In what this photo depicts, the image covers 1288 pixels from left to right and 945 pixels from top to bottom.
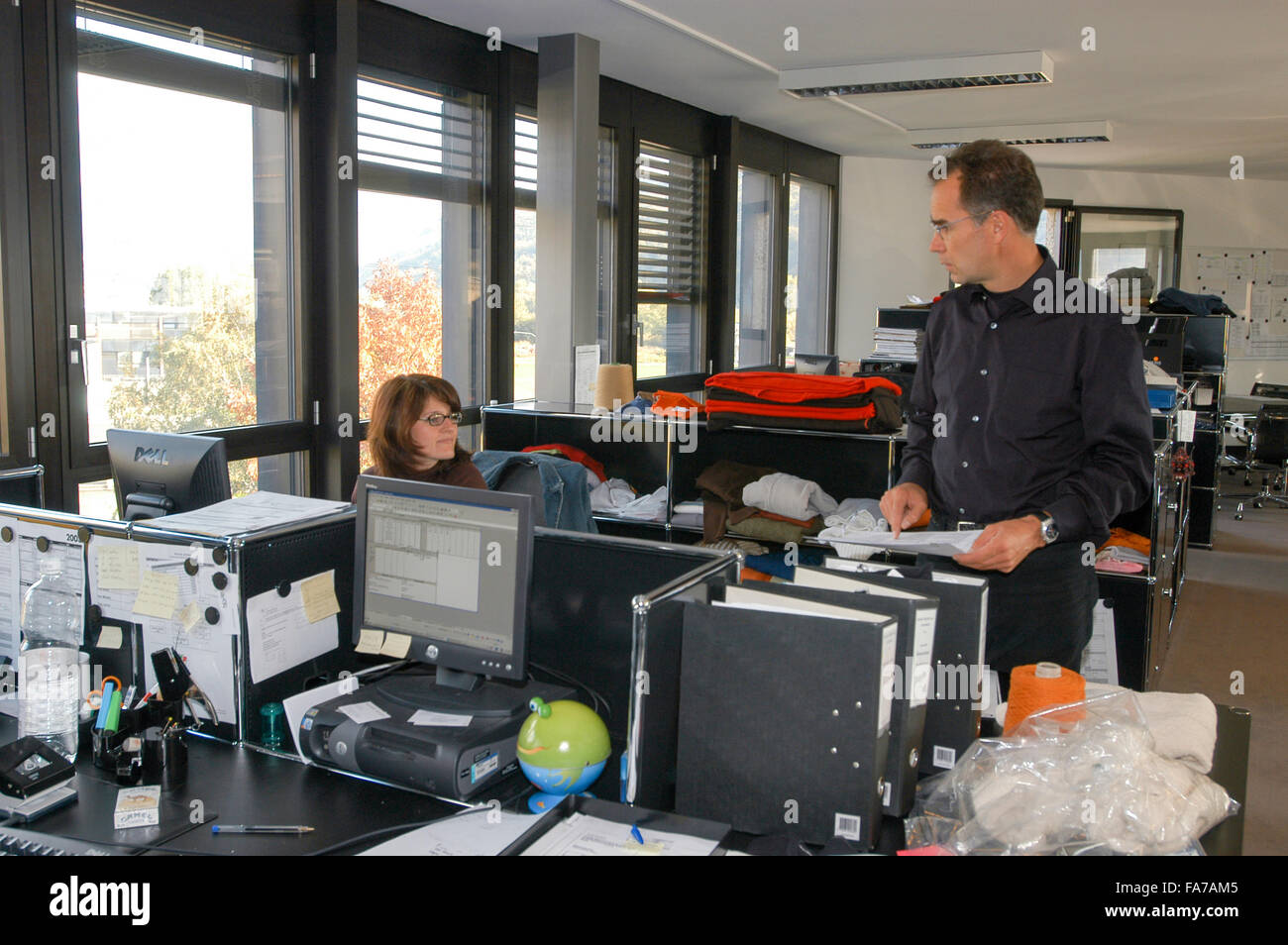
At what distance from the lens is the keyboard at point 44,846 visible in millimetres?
1459

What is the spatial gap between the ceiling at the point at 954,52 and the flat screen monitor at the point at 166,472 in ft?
8.81

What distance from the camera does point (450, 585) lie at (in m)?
1.85

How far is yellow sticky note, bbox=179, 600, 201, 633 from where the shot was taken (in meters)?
1.88

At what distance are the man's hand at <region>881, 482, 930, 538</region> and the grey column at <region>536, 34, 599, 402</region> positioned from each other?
2.78 m

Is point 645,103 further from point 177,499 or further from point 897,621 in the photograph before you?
point 897,621

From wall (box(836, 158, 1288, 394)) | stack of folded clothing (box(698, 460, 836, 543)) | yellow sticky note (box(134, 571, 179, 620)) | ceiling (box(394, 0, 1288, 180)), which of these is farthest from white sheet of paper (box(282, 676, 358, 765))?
wall (box(836, 158, 1288, 394))

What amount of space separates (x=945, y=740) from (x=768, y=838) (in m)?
0.39

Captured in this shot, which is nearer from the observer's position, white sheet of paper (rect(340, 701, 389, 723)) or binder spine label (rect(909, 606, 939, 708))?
binder spine label (rect(909, 606, 939, 708))

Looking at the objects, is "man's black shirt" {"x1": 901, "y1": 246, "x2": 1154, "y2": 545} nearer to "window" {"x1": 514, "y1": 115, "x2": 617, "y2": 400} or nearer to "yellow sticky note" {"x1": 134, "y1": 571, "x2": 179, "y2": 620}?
"yellow sticky note" {"x1": 134, "y1": 571, "x2": 179, "y2": 620}

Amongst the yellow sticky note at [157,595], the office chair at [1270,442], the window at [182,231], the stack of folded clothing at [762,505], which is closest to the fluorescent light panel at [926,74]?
the stack of folded clothing at [762,505]

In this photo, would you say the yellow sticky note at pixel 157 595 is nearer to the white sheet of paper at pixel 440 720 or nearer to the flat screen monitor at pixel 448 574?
the flat screen monitor at pixel 448 574

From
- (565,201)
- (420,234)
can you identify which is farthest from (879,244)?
(420,234)

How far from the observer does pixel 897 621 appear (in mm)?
1468

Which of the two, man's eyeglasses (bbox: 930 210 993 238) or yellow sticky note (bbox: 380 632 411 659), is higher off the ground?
man's eyeglasses (bbox: 930 210 993 238)
